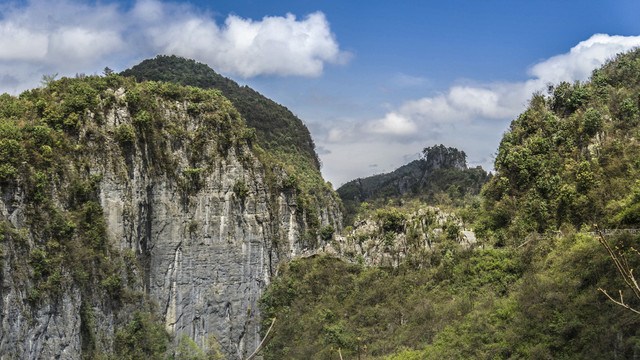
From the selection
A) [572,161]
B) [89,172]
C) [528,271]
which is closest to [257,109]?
[89,172]

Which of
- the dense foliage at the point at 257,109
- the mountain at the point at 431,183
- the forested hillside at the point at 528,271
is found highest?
the dense foliage at the point at 257,109

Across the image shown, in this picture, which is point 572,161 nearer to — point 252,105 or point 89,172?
point 89,172

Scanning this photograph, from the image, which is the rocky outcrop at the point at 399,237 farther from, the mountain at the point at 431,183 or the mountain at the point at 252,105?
the mountain at the point at 431,183

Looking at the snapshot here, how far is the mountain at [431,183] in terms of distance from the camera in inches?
2591

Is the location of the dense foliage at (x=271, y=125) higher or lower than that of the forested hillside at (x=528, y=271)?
higher

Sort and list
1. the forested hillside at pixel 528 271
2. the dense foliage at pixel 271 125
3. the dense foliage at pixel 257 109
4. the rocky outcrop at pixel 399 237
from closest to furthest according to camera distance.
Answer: the forested hillside at pixel 528 271 < the rocky outcrop at pixel 399 237 < the dense foliage at pixel 271 125 < the dense foliage at pixel 257 109

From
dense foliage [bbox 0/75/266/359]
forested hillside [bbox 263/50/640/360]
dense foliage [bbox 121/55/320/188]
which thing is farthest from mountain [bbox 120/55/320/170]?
forested hillside [bbox 263/50/640/360]

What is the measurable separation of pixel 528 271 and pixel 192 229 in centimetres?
2247

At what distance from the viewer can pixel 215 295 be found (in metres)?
33.3

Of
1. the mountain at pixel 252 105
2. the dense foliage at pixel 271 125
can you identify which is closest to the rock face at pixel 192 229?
the dense foliage at pixel 271 125

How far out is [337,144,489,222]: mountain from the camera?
2591 inches

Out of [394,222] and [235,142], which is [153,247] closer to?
[235,142]

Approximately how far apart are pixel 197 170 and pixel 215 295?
9.33 m

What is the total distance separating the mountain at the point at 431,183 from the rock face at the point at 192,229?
101ft
